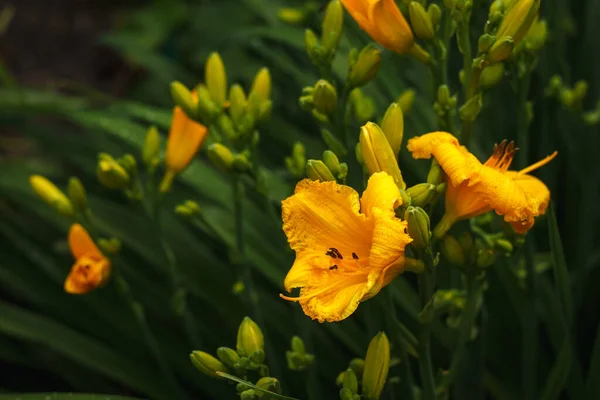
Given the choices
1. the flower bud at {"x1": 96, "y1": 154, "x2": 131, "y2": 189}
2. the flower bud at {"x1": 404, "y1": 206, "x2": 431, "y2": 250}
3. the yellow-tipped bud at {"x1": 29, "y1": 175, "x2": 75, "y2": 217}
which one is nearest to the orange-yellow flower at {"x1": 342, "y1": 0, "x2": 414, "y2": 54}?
the flower bud at {"x1": 404, "y1": 206, "x2": 431, "y2": 250}

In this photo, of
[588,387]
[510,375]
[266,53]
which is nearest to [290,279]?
[588,387]

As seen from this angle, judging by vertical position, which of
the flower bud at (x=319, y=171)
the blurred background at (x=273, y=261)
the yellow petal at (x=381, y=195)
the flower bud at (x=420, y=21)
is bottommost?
the blurred background at (x=273, y=261)

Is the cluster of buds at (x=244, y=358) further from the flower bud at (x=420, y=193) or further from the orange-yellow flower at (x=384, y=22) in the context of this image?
the orange-yellow flower at (x=384, y=22)

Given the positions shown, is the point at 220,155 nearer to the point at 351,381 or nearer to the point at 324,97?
the point at 324,97

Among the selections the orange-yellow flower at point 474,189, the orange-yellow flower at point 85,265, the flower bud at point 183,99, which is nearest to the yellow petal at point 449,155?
the orange-yellow flower at point 474,189

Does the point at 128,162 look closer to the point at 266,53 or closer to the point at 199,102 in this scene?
the point at 199,102

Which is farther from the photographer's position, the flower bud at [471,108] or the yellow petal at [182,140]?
the yellow petal at [182,140]

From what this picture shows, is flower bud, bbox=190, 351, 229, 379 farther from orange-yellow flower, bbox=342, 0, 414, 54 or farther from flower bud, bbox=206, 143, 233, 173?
orange-yellow flower, bbox=342, 0, 414, 54
